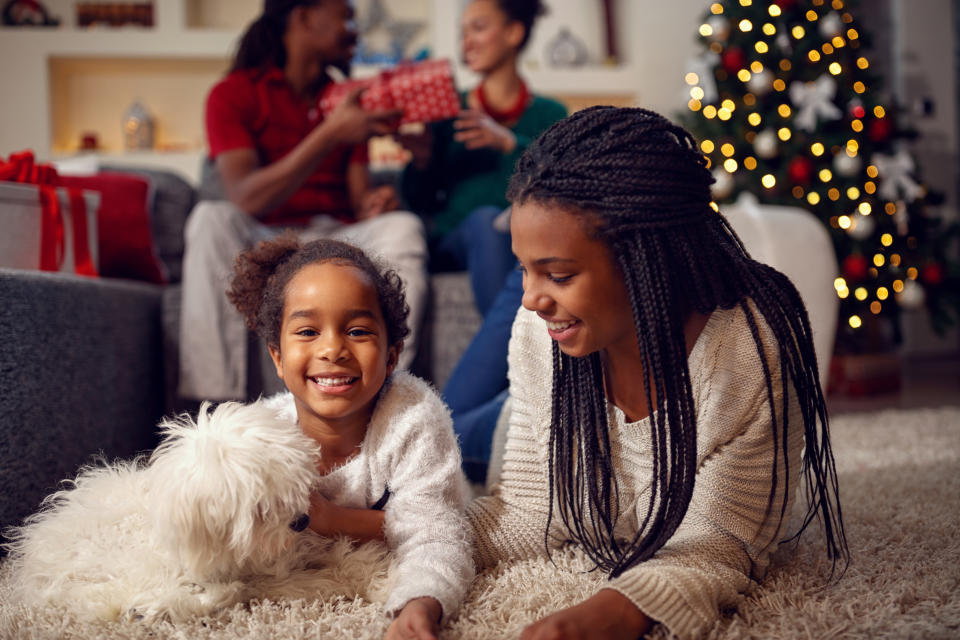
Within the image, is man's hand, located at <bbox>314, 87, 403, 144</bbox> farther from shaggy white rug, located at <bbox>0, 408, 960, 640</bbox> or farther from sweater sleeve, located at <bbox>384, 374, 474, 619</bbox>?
shaggy white rug, located at <bbox>0, 408, 960, 640</bbox>

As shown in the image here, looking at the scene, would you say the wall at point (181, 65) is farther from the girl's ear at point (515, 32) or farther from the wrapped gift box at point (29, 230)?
the wrapped gift box at point (29, 230)

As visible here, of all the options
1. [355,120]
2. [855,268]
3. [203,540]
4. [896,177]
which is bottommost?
[203,540]

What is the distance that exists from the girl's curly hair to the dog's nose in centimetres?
26

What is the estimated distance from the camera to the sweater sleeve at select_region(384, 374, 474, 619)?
2.59 ft

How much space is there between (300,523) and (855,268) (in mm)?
2502

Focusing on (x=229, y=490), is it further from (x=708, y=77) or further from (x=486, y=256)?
(x=708, y=77)

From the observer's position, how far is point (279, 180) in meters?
1.72

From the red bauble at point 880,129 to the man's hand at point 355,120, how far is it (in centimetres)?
211

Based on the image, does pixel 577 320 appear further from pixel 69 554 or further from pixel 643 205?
pixel 69 554

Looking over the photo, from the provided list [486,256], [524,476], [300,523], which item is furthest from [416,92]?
[300,523]

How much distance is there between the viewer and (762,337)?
776 millimetres

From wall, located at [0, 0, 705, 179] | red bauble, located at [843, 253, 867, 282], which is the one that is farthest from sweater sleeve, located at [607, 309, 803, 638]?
wall, located at [0, 0, 705, 179]

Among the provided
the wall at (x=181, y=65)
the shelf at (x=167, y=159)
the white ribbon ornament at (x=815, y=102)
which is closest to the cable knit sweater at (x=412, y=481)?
the white ribbon ornament at (x=815, y=102)

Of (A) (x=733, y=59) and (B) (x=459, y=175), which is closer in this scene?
(B) (x=459, y=175)
